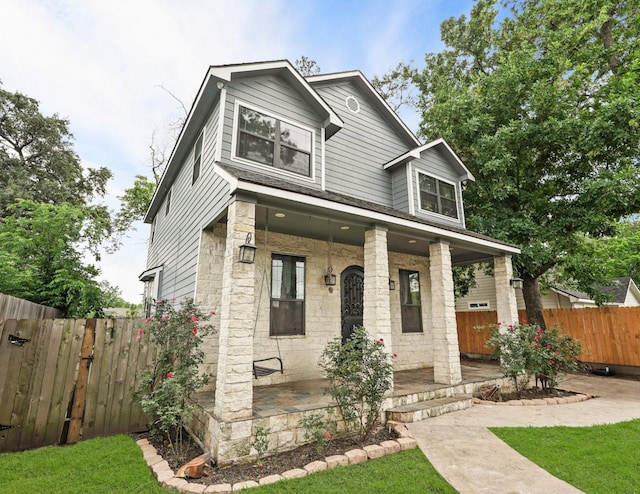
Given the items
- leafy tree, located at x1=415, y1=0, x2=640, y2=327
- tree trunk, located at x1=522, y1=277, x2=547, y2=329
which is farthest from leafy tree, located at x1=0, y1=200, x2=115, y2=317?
tree trunk, located at x1=522, y1=277, x2=547, y2=329

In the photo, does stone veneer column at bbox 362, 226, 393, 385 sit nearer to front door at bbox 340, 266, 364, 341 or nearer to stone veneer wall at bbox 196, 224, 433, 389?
stone veneer wall at bbox 196, 224, 433, 389

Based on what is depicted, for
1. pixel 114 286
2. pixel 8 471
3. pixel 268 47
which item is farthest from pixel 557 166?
pixel 114 286

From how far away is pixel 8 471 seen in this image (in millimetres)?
3361

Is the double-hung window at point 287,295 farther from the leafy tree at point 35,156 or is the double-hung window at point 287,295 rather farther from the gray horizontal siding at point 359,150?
the leafy tree at point 35,156

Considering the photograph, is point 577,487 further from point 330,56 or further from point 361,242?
point 330,56

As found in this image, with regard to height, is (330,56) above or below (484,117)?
above

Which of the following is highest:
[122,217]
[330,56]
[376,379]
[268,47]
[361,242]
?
[330,56]

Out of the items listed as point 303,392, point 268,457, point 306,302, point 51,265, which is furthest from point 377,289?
point 51,265

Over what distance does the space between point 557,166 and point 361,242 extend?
807 cm

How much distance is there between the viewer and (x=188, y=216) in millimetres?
7176

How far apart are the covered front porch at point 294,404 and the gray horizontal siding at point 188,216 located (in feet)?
7.83

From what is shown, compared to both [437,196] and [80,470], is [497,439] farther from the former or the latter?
[437,196]

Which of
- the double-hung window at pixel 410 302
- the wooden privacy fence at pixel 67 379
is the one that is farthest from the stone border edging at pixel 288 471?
the double-hung window at pixel 410 302

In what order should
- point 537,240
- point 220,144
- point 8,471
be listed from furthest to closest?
point 537,240
point 220,144
point 8,471
